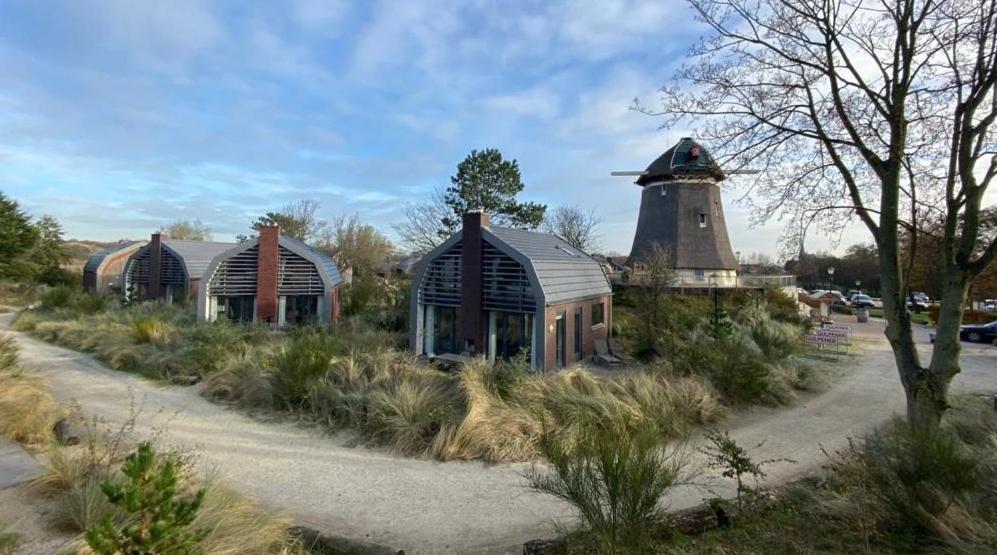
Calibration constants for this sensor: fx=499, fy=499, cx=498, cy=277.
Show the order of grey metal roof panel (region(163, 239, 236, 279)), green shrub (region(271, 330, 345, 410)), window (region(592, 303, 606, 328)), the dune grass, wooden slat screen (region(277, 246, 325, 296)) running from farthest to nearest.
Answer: grey metal roof panel (region(163, 239, 236, 279))
wooden slat screen (region(277, 246, 325, 296))
window (region(592, 303, 606, 328))
green shrub (region(271, 330, 345, 410))
the dune grass

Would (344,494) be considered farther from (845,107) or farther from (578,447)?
(845,107)

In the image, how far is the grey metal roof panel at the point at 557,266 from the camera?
12.2 meters

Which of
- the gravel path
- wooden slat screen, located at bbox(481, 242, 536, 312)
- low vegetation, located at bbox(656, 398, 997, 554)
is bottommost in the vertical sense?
the gravel path

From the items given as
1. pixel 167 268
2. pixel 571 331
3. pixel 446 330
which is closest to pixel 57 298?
pixel 167 268

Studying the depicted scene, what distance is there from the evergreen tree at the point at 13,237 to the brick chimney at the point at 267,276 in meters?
6.12

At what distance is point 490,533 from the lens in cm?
502

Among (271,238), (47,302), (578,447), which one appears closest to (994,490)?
(578,447)

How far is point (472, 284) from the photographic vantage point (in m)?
13.0

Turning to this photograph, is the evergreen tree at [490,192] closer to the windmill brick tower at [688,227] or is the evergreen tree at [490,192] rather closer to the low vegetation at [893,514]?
the windmill brick tower at [688,227]

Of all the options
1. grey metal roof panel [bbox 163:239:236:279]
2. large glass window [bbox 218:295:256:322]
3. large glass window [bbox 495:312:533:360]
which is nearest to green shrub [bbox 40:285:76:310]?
grey metal roof panel [bbox 163:239:236:279]

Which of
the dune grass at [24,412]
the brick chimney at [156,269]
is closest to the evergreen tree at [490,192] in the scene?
the brick chimney at [156,269]

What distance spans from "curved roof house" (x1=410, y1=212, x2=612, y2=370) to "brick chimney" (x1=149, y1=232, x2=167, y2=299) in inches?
598

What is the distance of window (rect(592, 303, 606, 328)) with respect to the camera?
16181 millimetres

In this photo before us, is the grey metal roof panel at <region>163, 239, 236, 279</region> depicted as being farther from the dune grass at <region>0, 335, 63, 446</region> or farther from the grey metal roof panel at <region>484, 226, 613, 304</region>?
the grey metal roof panel at <region>484, 226, 613, 304</region>
